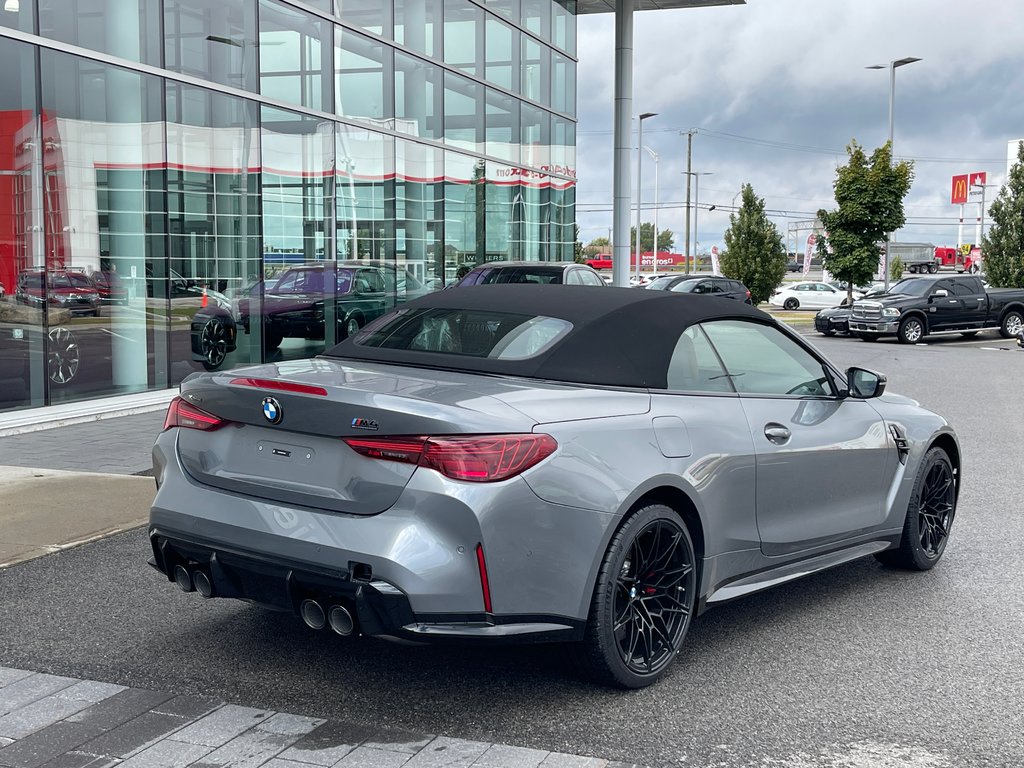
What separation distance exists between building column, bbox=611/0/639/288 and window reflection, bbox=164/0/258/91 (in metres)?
10.8

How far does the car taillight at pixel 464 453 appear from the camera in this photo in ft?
12.4

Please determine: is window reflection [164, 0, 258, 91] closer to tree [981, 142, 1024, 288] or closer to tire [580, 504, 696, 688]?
tire [580, 504, 696, 688]

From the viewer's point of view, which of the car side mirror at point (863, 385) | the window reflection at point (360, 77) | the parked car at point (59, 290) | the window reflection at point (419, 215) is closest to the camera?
the car side mirror at point (863, 385)

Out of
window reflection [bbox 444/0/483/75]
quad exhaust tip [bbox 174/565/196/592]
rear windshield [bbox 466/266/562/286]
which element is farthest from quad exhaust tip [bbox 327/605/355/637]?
window reflection [bbox 444/0/483/75]

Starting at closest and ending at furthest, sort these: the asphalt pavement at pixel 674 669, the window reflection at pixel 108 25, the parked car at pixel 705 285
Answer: the asphalt pavement at pixel 674 669
the window reflection at pixel 108 25
the parked car at pixel 705 285

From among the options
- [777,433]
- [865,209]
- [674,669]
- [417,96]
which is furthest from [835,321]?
[674,669]

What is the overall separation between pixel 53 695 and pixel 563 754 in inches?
74.3

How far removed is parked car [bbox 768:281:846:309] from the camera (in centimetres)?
5241

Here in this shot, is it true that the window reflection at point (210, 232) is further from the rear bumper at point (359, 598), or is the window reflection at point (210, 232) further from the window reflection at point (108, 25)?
the rear bumper at point (359, 598)

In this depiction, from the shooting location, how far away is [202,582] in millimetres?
4184

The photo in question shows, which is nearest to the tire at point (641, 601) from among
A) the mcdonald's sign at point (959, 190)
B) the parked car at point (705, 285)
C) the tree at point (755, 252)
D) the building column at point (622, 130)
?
the building column at point (622, 130)

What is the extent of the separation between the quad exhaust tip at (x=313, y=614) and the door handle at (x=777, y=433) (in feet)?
6.80

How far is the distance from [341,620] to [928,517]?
11.7 feet

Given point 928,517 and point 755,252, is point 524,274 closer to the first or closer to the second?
point 928,517
